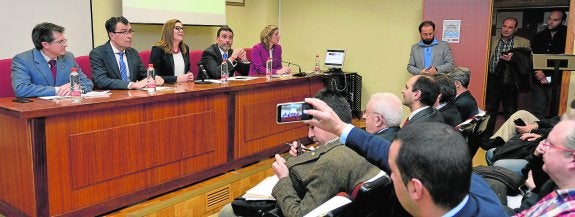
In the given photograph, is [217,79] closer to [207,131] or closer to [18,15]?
[207,131]

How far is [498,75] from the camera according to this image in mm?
5211

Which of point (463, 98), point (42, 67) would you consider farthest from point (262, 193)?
point (42, 67)

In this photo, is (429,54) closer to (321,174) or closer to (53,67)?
(53,67)

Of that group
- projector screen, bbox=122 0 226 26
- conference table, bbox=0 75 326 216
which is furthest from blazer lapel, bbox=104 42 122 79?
projector screen, bbox=122 0 226 26

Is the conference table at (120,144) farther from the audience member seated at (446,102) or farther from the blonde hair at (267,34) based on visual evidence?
the audience member seated at (446,102)

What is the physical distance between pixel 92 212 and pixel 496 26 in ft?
18.9

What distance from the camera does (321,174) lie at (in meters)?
1.69

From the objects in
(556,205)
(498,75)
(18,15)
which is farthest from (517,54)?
(18,15)

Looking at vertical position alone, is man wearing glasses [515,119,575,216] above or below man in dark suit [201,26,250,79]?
below

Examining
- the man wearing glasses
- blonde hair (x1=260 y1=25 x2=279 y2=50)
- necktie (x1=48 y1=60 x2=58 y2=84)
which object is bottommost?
the man wearing glasses

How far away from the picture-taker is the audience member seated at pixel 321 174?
169cm

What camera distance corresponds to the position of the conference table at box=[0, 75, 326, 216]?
2.63 meters

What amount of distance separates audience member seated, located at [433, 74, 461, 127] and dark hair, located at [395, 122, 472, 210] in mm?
1881

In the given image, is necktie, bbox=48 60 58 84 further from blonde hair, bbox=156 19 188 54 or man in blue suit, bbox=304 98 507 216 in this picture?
man in blue suit, bbox=304 98 507 216
